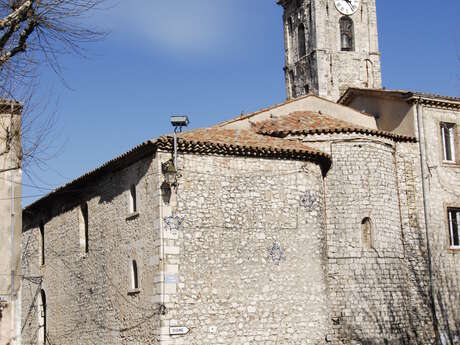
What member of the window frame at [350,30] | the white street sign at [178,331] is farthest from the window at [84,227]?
the window frame at [350,30]

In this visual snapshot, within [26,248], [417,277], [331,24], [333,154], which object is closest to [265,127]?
[333,154]

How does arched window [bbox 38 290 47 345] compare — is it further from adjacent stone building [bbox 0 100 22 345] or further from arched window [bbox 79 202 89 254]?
adjacent stone building [bbox 0 100 22 345]

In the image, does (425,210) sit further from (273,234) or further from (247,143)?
Answer: (247,143)

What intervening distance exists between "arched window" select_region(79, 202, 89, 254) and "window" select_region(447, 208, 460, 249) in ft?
37.4

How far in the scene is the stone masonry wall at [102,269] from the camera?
1827 centimetres

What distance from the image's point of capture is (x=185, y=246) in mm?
17953

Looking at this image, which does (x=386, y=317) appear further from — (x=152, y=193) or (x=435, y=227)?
(x=152, y=193)

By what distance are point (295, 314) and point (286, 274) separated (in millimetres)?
1051

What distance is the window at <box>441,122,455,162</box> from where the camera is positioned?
2367cm

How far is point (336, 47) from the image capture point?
39.8 metres

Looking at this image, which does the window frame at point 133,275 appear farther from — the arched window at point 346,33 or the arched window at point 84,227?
the arched window at point 346,33

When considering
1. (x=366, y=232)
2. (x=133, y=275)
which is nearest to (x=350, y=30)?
(x=366, y=232)

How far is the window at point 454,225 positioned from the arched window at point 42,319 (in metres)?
13.9

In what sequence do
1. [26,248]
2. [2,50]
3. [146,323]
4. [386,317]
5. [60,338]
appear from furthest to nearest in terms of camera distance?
[26,248] → [60,338] → [386,317] → [146,323] → [2,50]
